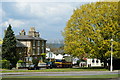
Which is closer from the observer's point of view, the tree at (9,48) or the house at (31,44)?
the tree at (9,48)

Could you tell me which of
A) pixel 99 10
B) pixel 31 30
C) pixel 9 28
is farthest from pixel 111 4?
pixel 31 30

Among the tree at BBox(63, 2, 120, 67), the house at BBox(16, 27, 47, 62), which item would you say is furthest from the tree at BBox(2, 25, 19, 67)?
Result: the tree at BBox(63, 2, 120, 67)

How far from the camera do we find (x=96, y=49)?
4428cm

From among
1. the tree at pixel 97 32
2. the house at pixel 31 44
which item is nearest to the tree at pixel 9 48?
the house at pixel 31 44

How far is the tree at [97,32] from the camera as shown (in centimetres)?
4388

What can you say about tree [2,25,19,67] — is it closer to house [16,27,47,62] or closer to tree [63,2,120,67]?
house [16,27,47,62]

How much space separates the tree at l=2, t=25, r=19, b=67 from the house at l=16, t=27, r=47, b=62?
16.9m

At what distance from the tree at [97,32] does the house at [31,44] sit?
3931 centimetres

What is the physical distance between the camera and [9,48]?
64.4 meters

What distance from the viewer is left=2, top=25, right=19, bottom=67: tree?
63.4 m

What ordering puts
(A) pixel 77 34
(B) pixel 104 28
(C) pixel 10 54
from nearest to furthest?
(B) pixel 104 28, (A) pixel 77 34, (C) pixel 10 54

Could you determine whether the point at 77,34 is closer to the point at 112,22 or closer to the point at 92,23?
the point at 92,23

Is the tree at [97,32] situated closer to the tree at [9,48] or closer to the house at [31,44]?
the tree at [9,48]

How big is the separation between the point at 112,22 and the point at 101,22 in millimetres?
1950
